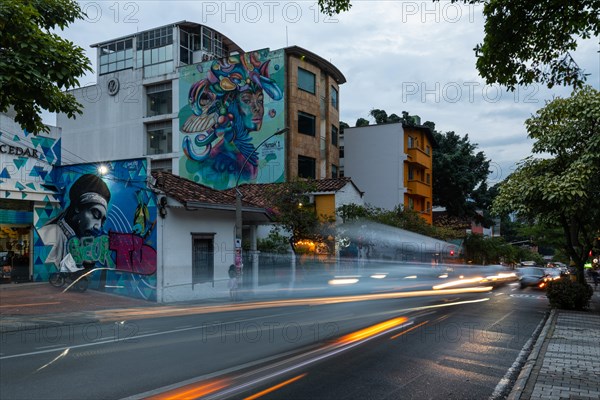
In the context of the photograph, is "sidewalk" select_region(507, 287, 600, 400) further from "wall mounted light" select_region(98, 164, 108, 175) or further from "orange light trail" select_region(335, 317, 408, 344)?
"wall mounted light" select_region(98, 164, 108, 175)

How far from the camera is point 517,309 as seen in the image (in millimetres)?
18312

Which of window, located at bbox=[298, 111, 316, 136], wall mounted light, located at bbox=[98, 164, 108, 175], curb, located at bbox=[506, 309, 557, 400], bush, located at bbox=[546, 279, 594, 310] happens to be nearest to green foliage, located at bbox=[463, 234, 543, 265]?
window, located at bbox=[298, 111, 316, 136]

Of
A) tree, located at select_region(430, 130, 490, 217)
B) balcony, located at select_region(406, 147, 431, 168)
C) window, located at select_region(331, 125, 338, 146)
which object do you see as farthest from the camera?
tree, located at select_region(430, 130, 490, 217)

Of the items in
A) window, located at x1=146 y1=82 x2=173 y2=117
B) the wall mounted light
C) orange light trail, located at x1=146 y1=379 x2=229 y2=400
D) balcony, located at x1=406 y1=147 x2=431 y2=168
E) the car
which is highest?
window, located at x1=146 y1=82 x2=173 y2=117

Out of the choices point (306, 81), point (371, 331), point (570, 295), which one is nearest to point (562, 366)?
point (371, 331)

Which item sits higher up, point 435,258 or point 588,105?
point 588,105

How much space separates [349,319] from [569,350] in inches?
216

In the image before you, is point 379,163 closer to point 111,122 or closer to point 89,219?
point 111,122

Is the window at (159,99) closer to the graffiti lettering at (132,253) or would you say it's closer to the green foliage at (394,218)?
the green foliage at (394,218)

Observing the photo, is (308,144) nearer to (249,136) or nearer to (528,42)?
(249,136)

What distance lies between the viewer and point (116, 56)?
128 feet

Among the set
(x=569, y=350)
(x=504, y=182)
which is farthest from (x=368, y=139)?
(x=569, y=350)

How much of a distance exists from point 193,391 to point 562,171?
13959 mm

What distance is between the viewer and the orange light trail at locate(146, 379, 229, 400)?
611 centimetres
